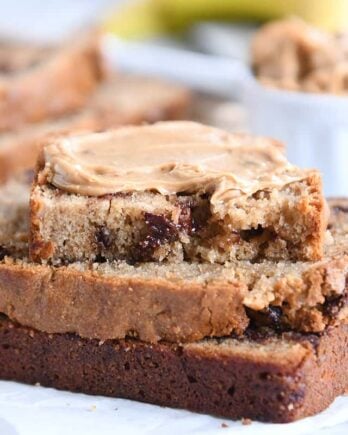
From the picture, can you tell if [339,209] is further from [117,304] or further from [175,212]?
[117,304]

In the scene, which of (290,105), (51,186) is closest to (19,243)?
(51,186)

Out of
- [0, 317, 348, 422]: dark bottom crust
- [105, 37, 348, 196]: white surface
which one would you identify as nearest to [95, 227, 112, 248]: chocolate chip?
[0, 317, 348, 422]: dark bottom crust

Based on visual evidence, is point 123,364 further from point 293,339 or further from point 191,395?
point 293,339

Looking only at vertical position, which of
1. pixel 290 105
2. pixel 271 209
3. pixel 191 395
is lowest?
pixel 191 395

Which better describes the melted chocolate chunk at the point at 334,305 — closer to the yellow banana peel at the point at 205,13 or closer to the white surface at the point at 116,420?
the white surface at the point at 116,420

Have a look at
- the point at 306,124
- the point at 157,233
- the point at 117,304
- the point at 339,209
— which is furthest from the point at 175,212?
the point at 306,124
